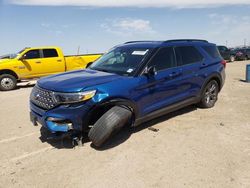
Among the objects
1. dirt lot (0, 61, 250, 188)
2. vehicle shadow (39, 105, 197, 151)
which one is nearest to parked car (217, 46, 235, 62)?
dirt lot (0, 61, 250, 188)

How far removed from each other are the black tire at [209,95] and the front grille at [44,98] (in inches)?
148

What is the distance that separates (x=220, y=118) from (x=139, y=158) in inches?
110

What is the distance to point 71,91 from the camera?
4.32m

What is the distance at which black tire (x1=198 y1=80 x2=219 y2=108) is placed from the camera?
267 inches

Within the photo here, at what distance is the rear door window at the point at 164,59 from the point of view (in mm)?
5324

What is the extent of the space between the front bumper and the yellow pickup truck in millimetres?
8268

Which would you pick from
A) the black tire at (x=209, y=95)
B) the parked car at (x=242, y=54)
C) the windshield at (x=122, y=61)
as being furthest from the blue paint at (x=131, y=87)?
the parked car at (x=242, y=54)

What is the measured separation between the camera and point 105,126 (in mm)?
4414

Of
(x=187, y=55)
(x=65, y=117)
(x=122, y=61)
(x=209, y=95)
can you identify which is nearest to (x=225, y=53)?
(x=209, y=95)

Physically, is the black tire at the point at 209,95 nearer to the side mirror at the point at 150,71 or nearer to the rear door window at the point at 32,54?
the side mirror at the point at 150,71

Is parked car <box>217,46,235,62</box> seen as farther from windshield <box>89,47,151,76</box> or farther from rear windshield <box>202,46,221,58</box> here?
windshield <box>89,47,151,76</box>

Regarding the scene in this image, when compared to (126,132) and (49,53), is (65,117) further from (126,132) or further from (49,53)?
(49,53)

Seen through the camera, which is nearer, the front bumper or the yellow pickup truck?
the front bumper

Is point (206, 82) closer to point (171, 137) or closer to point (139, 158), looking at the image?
point (171, 137)
